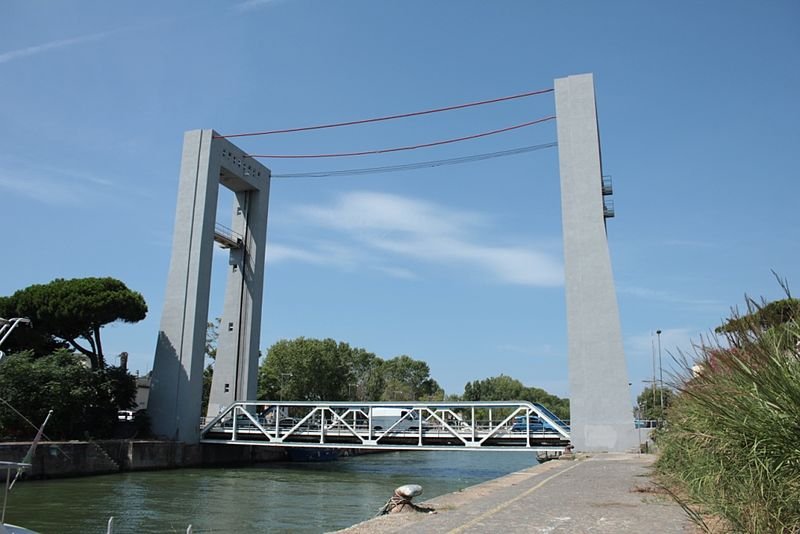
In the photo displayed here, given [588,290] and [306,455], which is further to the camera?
[306,455]

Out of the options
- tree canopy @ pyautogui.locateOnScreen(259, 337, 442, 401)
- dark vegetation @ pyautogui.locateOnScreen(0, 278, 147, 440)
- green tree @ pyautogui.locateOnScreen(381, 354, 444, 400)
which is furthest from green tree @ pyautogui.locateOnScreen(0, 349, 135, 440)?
green tree @ pyautogui.locateOnScreen(381, 354, 444, 400)

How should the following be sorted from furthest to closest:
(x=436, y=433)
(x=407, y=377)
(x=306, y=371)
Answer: (x=407, y=377) < (x=306, y=371) < (x=436, y=433)

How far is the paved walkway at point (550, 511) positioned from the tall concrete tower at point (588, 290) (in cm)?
1592

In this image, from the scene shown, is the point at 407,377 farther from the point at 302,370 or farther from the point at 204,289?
the point at 204,289

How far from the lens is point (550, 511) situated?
9492mm

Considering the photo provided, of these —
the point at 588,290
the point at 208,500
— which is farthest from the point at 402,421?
the point at 208,500

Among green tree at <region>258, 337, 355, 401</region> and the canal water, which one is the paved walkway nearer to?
the canal water

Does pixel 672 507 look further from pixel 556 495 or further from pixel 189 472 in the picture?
pixel 189 472

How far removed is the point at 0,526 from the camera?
30.1 feet

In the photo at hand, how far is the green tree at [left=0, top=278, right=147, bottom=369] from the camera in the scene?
3478cm

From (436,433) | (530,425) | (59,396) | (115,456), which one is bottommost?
(115,456)

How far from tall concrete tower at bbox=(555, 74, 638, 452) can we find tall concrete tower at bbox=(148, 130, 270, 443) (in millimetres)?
20174

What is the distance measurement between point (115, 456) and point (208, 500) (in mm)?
11882

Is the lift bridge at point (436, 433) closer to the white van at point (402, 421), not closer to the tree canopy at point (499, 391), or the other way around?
the white van at point (402, 421)
